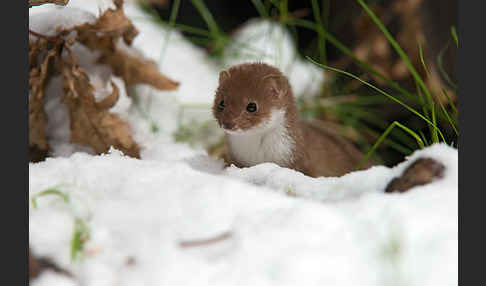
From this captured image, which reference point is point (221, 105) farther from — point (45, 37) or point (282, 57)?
point (282, 57)

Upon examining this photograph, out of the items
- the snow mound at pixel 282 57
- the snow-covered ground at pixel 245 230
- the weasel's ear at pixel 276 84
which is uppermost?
the snow-covered ground at pixel 245 230

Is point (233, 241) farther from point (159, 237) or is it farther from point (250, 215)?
point (159, 237)

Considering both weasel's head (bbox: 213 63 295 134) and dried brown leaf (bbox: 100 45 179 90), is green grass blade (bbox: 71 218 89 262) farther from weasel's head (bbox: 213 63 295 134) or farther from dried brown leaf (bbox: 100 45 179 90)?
dried brown leaf (bbox: 100 45 179 90)

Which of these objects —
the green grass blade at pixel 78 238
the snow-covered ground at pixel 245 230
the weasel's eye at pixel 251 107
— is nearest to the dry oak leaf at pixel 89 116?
the weasel's eye at pixel 251 107

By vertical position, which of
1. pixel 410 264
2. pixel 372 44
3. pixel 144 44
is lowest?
pixel 372 44

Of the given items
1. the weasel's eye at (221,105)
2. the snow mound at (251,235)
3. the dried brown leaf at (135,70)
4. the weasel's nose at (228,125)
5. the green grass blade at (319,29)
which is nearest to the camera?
the snow mound at (251,235)

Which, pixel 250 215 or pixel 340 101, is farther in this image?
pixel 340 101

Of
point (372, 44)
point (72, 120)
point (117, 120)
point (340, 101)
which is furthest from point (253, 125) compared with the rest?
point (372, 44)

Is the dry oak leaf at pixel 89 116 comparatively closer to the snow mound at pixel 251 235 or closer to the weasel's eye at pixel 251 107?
the weasel's eye at pixel 251 107
